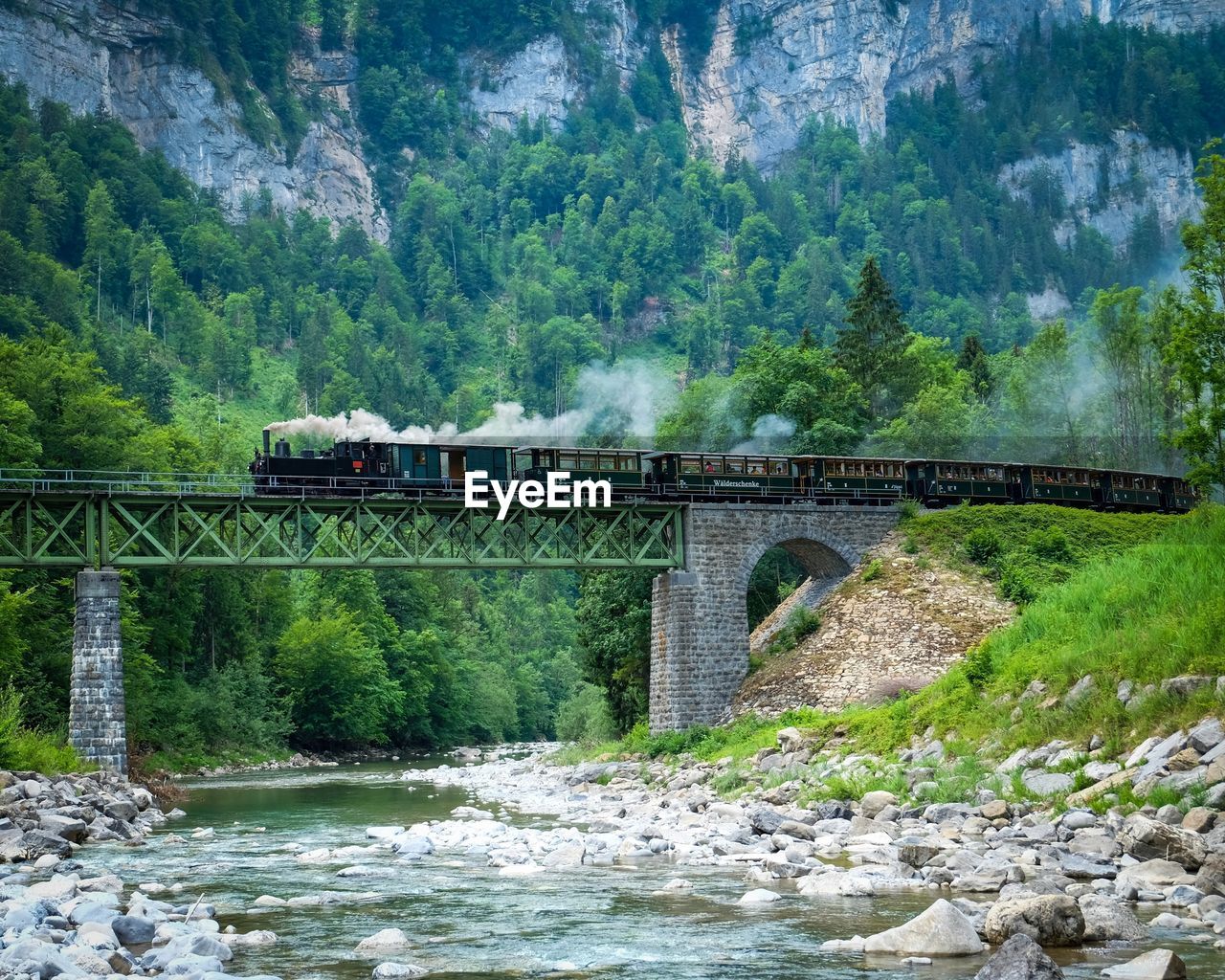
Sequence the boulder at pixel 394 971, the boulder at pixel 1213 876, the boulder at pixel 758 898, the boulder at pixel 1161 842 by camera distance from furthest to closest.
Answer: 1. the boulder at pixel 758 898
2. the boulder at pixel 1161 842
3. the boulder at pixel 1213 876
4. the boulder at pixel 394 971

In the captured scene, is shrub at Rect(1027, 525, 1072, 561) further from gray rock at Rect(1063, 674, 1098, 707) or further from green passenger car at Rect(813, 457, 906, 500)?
gray rock at Rect(1063, 674, 1098, 707)

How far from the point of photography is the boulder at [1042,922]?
20.2 m

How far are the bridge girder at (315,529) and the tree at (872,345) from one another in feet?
200

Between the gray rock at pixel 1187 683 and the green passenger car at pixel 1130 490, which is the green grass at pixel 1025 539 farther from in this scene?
the gray rock at pixel 1187 683

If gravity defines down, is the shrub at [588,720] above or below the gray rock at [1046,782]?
below

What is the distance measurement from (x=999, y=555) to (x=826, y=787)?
25.8m

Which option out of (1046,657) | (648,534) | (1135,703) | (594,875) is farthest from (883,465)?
(594,875)

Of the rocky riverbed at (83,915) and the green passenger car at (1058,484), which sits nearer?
the rocky riverbed at (83,915)

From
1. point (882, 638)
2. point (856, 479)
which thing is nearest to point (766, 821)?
point (882, 638)

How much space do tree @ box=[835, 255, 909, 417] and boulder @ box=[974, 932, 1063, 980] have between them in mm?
100509

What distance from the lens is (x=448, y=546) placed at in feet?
188

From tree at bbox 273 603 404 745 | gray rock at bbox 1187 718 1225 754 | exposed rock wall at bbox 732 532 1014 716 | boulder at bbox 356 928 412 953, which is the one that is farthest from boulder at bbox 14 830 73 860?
tree at bbox 273 603 404 745

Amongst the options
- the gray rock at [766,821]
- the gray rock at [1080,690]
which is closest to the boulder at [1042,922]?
the gray rock at [766,821]

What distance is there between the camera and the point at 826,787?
37.0 m
